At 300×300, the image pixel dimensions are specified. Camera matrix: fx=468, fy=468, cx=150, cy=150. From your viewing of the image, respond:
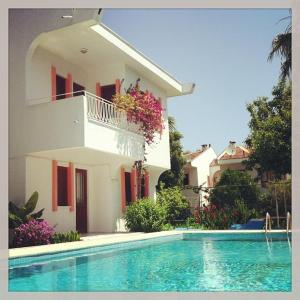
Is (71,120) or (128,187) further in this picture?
(128,187)

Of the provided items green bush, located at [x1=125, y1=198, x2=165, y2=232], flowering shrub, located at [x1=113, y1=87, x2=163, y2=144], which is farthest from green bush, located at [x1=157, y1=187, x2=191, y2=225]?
flowering shrub, located at [x1=113, y1=87, x2=163, y2=144]

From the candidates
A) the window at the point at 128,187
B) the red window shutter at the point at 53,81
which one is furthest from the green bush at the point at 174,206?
the red window shutter at the point at 53,81

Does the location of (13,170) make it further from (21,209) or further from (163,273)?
(163,273)

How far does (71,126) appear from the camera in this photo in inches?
476

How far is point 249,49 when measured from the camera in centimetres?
2092

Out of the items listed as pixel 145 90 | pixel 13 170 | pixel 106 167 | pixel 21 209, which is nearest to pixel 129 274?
pixel 21 209

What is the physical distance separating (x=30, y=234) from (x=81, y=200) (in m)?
4.20

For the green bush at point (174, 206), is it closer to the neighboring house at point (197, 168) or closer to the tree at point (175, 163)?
the tree at point (175, 163)

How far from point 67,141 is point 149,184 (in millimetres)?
7063

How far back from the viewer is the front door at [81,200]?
1531 centimetres

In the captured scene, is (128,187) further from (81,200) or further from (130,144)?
(130,144)

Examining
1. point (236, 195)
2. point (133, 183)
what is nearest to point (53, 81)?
point (133, 183)

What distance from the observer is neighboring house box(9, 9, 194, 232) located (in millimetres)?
12320

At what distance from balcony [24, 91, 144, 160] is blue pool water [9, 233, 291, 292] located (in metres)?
2.82
